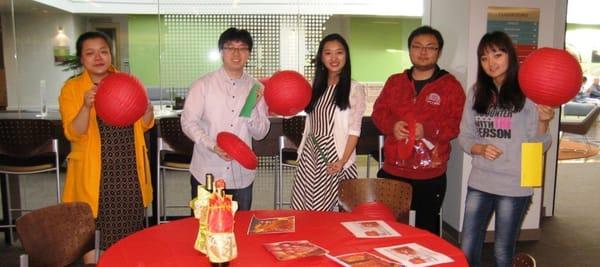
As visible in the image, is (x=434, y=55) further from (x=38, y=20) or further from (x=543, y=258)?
(x=38, y=20)

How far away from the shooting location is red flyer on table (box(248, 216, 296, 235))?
1.96 metres

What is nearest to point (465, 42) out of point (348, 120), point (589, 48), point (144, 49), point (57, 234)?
point (348, 120)

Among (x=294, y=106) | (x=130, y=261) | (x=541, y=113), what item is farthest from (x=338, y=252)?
(x=541, y=113)

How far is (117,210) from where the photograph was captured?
2.57 m

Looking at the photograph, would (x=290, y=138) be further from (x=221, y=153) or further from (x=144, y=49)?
(x=144, y=49)

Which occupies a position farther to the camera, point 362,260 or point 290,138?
point 290,138

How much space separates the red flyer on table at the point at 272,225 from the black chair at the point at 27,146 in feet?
7.58

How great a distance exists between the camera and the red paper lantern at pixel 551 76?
2115mm

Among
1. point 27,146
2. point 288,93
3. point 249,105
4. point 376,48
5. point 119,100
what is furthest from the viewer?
point 376,48

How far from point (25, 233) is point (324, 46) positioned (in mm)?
1692

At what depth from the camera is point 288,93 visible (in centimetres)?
255

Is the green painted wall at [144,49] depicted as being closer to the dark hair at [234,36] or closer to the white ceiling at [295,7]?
the white ceiling at [295,7]

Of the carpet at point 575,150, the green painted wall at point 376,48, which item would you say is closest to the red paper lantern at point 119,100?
the green painted wall at point 376,48

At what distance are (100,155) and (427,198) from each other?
1843 mm
